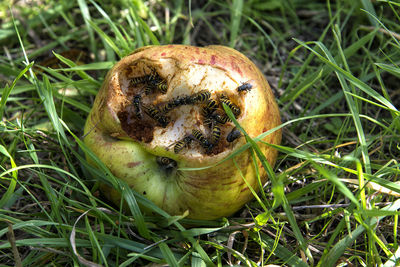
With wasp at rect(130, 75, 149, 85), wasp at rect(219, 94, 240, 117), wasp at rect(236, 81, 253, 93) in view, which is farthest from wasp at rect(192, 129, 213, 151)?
wasp at rect(130, 75, 149, 85)

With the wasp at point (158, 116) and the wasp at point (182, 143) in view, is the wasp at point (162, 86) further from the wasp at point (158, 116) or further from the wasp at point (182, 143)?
the wasp at point (182, 143)

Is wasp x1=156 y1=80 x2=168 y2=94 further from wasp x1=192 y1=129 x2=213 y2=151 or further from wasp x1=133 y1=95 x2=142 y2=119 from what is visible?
wasp x1=192 y1=129 x2=213 y2=151

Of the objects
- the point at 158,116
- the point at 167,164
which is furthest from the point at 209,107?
the point at 167,164

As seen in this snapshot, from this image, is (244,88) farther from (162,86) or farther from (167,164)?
(167,164)

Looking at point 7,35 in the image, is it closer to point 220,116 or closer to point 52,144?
point 52,144

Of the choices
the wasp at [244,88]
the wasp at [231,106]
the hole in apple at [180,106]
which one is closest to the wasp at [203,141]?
the hole in apple at [180,106]

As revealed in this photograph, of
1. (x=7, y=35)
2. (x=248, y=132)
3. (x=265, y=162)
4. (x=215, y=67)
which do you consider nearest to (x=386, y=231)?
(x=265, y=162)

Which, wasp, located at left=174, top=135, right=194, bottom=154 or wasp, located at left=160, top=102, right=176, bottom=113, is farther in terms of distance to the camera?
wasp, located at left=160, top=102, right=176, bottom=113
